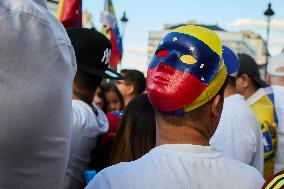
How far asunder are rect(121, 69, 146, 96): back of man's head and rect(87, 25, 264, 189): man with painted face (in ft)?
15.1

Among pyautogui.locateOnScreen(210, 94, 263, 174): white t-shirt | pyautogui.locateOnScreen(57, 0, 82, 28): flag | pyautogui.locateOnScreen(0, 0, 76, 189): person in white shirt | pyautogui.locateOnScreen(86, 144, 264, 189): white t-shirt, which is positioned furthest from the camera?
pyautogui.locateOnScreen(57, 0, 82, 28): flag

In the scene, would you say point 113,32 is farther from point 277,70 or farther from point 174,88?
point 174,88

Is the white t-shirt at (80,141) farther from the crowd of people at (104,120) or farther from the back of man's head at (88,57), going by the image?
the back of man's head at (88,57)

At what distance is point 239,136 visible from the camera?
336cm

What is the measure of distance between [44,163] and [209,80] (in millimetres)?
821

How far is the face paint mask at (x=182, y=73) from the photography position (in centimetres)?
179

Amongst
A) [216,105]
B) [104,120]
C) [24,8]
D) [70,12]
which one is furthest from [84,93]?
[70,12]

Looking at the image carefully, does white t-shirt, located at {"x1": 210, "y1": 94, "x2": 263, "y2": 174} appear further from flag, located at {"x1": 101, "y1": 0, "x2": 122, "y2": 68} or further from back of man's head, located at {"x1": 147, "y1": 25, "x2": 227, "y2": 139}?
flag, located at {"x1": 101, "y1": 0, "x2": 122, "y2": 68}

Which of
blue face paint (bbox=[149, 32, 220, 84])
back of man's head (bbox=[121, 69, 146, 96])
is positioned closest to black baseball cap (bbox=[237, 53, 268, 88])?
back of man's head (bbox=[121, 69, 146, 96])

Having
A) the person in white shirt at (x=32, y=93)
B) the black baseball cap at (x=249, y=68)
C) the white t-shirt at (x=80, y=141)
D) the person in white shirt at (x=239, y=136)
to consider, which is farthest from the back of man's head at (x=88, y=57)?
the black baseball cap at (x=249, y=68)

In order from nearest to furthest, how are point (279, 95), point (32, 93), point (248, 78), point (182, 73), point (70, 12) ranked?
point (32, 93) → point (182, 73) → point (279, 95) → point (248, 78) → point (70, 12)

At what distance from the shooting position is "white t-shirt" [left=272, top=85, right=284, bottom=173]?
421 centimetres

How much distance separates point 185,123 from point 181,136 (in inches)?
2.2

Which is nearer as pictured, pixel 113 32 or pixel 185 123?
pixel 185 123
